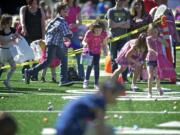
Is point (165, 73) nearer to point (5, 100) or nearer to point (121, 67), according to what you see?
point (121, 67)

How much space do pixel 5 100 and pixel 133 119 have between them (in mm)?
3357

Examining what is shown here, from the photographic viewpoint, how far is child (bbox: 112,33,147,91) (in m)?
17.9

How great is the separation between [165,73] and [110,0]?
36.8 meters

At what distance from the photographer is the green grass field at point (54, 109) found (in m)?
13.7

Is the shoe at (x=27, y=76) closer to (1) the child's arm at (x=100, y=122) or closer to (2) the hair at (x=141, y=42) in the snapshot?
(2) the hair at (x=141, y=42)

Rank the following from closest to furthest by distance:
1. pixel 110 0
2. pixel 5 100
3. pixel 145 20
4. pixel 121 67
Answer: pixel 5 100 → pixel 121 67 → pixel 145 20 → pixel 110 0

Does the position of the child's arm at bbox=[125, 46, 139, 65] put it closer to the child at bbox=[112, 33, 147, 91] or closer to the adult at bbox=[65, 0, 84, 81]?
the child at bbox=[112, 33, 147, 91]

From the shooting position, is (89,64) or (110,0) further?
(110,0)

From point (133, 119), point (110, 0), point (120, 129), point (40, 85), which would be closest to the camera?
point (120, 129)

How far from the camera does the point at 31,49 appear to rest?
797 inches

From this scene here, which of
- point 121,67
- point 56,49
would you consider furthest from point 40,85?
point 121,67

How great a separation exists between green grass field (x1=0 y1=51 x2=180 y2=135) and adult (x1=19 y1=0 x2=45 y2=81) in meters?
1.99

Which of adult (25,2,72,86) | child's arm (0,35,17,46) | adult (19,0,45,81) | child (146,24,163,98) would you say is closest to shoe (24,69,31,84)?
adult (25,2,72,86)

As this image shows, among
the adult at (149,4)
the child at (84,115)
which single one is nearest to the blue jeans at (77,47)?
the adult at (149,4)
